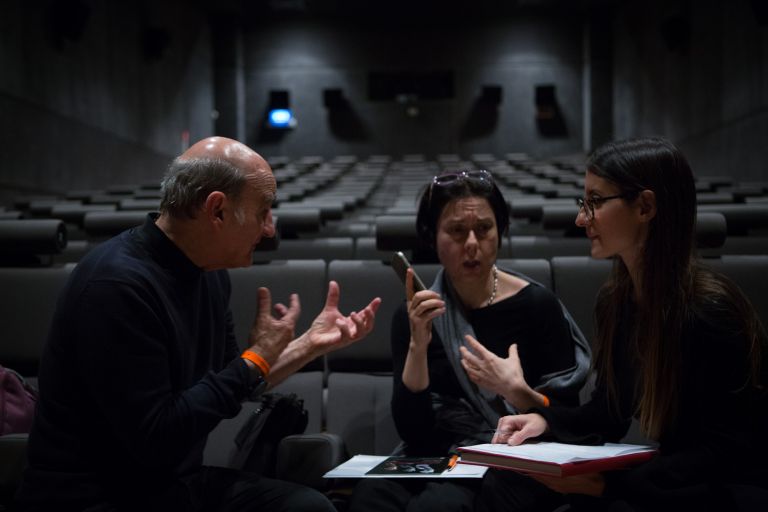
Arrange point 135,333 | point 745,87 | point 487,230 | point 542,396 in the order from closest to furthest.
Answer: point 135,333, point 542,396, point 487,230, point 745,87

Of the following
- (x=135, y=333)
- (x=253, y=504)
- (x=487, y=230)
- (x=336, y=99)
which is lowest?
(x=253, y=504)

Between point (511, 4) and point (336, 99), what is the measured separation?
8.81ft

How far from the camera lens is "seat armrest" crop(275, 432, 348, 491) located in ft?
3.96

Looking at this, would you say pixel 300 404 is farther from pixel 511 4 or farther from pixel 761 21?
pixel 511 4

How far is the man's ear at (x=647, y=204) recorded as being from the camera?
3.56 feet

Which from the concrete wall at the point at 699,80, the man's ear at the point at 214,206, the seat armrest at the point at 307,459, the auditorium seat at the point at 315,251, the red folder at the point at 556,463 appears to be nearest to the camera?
the red folder at the point at 556,463

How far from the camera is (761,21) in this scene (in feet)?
17.9

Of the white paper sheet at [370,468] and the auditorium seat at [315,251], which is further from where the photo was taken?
the auditorium seat at [315,251]

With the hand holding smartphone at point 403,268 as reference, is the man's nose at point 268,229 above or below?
above

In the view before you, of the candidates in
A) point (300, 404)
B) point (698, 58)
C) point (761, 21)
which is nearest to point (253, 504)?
point (300, 404)

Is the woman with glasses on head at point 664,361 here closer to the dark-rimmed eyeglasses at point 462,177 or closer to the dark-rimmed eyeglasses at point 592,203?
the dark-rimmed eyeglasses at point 592,203

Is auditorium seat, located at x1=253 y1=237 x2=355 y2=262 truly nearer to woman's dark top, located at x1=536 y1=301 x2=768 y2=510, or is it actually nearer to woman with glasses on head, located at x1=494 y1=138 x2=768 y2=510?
woman with glasses on head, located at x1=494 y1=138 x2=768 y2=510

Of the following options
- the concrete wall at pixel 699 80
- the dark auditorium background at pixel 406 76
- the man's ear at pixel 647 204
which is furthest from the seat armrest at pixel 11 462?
the dark auditorium background at pixel 406 76

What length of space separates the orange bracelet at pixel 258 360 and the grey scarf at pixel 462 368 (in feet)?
1.32
